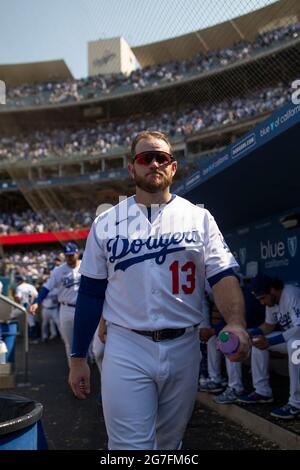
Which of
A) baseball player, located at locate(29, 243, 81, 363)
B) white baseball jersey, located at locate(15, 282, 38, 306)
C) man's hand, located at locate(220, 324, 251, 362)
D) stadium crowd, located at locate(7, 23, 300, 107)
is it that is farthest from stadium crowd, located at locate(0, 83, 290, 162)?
man's hand, located at locate(220, 324, 251, 362)

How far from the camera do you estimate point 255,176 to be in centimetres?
555

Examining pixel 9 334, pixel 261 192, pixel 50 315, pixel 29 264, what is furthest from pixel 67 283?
pixel 29 264

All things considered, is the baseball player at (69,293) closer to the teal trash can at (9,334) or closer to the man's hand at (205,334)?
the teal trash can at (9,334)

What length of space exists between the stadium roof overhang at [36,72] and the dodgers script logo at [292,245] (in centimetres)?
3285

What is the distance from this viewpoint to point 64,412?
18.6 ft

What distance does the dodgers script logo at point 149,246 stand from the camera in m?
2.42

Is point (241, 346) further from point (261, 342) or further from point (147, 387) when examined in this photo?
point (261, 342)

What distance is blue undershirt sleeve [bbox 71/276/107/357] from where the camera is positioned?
7.98ft

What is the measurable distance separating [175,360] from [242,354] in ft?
1.22

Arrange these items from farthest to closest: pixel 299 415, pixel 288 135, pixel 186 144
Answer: pixel 186 144, pixel 299 415, pixel 288 135

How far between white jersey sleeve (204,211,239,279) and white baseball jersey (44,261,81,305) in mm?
4817

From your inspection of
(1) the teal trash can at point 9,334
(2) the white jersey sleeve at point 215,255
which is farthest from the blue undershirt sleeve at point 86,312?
(1) the teal trash can at point 9,334
